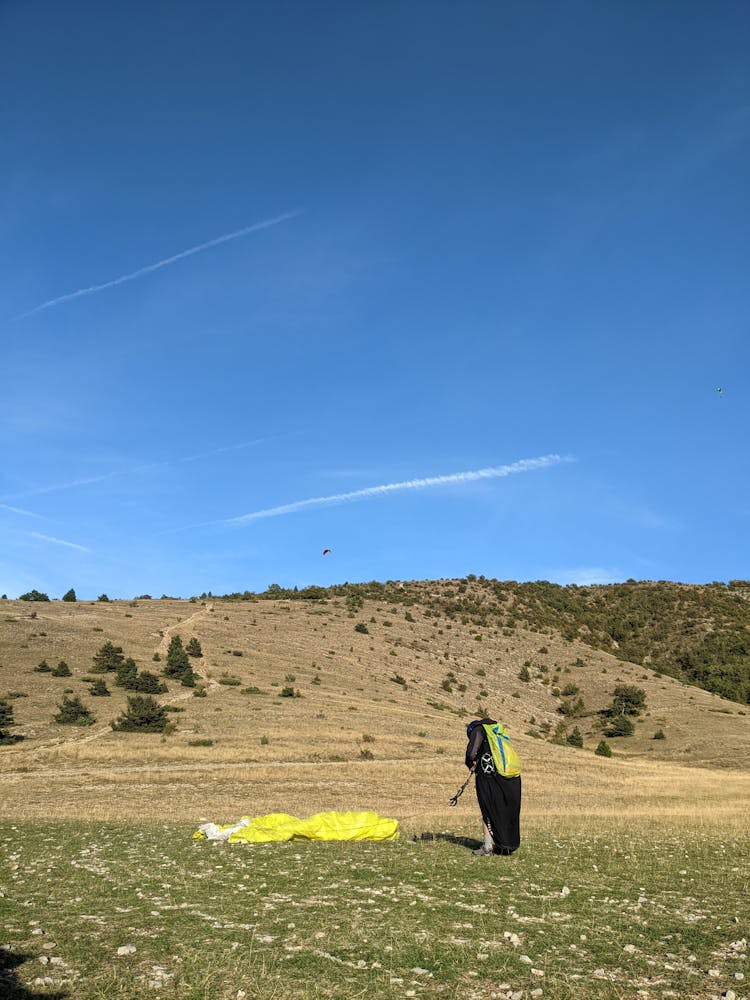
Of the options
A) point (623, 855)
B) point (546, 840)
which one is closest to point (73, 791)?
point (546, 840)

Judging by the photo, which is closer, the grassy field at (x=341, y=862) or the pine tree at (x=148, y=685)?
the grassy field at (x=341, y=862)

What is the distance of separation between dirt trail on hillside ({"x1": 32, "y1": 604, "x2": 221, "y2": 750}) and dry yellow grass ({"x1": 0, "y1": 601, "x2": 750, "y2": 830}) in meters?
0.29

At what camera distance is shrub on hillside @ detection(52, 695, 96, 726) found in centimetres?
4500

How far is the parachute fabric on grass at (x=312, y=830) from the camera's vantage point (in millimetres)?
17438

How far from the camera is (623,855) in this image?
49.3 feet

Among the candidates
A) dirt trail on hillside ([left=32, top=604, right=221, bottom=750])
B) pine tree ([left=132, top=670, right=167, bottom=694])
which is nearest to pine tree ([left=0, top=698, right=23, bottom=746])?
dirt trail on hillside ([left=32, top=604, right=221, bottom=750])

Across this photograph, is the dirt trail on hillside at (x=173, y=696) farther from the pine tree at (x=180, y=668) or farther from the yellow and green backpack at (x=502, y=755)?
the yellow and green backpack at (x=502, y=755)

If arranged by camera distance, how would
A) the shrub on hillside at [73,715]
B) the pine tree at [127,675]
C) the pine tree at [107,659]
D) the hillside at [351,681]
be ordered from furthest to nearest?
1. the pine tree at [107,659]
2. the pine tree at [127,675]
3. the shrub on hillside at [73,715]
4. the hillside at [351,681]

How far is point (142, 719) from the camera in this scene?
Result: 44.8 metres

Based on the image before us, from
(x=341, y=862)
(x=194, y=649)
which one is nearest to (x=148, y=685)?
(x=194, y=649)

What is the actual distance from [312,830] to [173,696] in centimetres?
3981

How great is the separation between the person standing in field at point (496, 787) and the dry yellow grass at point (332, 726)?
22.4 feet

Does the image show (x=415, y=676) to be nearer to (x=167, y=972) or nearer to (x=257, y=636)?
(x=257, y=636)

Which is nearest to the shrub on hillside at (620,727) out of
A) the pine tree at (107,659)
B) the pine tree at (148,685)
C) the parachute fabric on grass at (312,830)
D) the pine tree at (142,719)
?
the pine tree at (148,685)
